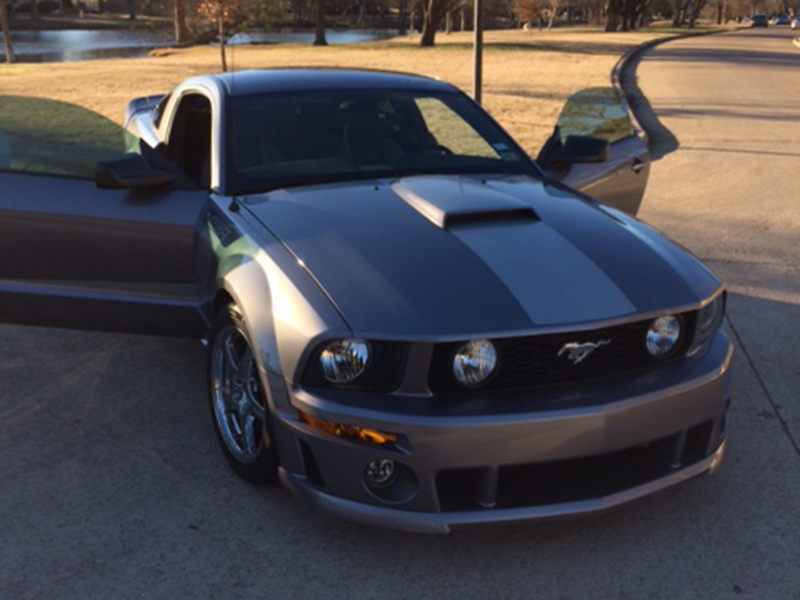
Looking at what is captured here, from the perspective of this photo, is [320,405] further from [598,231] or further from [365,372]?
[598,231]

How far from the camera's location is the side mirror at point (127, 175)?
399 centimetres

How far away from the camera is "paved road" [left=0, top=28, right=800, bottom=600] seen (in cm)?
301

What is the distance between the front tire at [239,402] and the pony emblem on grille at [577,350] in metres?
1.03

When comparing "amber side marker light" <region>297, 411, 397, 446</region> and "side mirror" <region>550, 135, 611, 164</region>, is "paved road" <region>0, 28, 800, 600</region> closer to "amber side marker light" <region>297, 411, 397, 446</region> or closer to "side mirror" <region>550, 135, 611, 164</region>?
"amber side marker light" <region>297, 411, 397, 446</region>

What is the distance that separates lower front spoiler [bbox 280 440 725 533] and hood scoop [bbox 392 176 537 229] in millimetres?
1103

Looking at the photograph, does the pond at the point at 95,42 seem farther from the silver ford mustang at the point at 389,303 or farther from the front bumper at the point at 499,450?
the front bumper at the point at 499,450

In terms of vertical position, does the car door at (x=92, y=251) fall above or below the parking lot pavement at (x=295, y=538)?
above

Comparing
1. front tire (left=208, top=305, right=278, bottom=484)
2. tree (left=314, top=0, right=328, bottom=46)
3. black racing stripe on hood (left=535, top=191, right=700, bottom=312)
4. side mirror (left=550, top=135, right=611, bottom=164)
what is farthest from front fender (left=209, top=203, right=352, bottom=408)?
tree (left=314, top=0, right=328, bottom=46)

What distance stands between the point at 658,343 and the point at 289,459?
1.31 m

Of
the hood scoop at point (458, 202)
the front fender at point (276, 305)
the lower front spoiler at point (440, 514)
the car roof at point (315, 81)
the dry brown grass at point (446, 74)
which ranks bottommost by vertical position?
the dry brown grass at point (446, 74)

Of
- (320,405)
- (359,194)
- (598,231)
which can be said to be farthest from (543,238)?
(320,405)

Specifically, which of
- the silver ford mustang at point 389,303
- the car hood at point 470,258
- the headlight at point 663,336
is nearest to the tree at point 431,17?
the silver ford mustang at point 389,303

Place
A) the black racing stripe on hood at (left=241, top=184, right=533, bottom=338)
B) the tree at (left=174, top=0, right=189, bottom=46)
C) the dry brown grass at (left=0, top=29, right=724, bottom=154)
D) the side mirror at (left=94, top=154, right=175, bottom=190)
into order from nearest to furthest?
the black racing stripe on hood at (left=241, top=184, right=533, bottom=338) < the side mirror at (left=94, top=154, right=175, bottom=190) < the dry brown grass at (left=0, top=29, right=724, bottom=154) < the tree at (left=174, top=0, right=189, bottom=46)

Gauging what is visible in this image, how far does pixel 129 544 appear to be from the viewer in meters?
3.22
